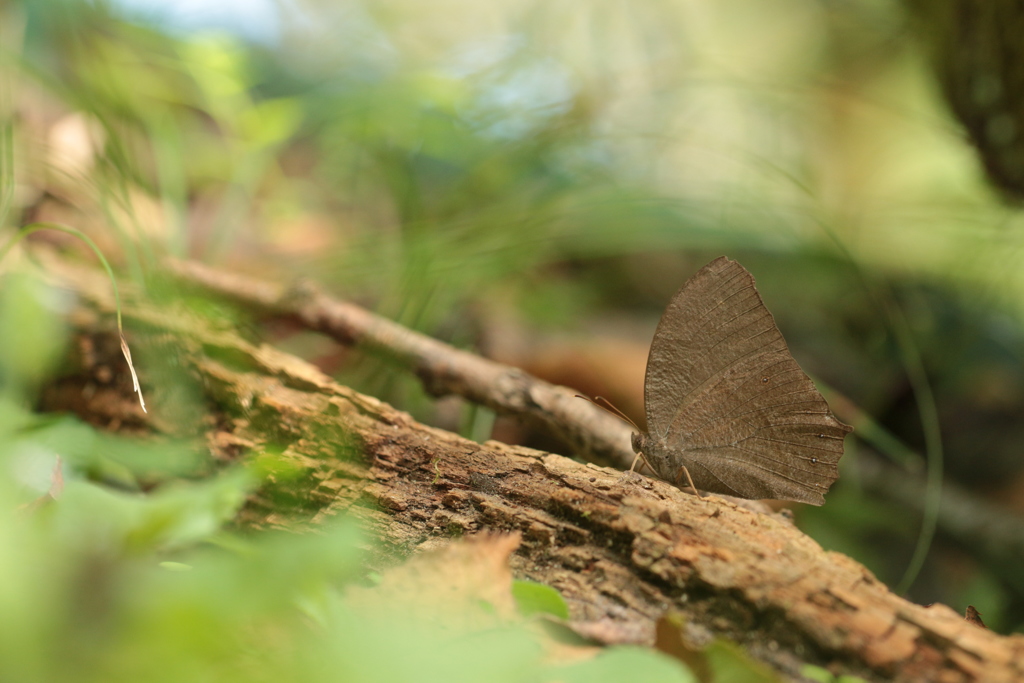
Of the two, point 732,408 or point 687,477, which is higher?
point 732,408

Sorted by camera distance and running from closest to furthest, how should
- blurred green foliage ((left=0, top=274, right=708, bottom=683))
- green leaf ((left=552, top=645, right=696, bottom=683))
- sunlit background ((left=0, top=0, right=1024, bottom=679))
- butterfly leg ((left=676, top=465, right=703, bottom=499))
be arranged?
blurred green foliage ((left=0, top=274, right=708, bottom=683)) → green leaf ((left=552, top=645, right=696, bottom=683)) → butterfly leg ((left=676, top=465, right=703, bottom=499)) → sunlit background ((left=0, top=0, right=1024, bottom=679))

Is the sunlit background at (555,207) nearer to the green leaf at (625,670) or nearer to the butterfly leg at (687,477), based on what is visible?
the butterfly leg at (687,477)

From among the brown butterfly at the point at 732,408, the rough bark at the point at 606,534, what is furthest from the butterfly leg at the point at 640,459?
the rough bark at the point at 606,534

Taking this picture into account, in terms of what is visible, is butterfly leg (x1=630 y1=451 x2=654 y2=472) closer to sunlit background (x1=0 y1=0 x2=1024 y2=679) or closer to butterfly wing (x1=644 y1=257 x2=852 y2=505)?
butterfly wing (x1=644 y1=257 x2=852 y2=505)

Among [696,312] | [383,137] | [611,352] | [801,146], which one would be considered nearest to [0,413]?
[696,312]

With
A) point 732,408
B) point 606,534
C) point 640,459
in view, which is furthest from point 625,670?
point 732,408

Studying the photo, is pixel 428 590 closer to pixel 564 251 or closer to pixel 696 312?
pixel 696 312

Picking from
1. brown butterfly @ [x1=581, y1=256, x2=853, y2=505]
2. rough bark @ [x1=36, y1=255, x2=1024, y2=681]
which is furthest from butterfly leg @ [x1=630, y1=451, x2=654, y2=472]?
rough bark @ [x1=36, y1=255, x2=1024, y2=681]

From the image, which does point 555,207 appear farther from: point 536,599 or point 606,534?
point 536,599
